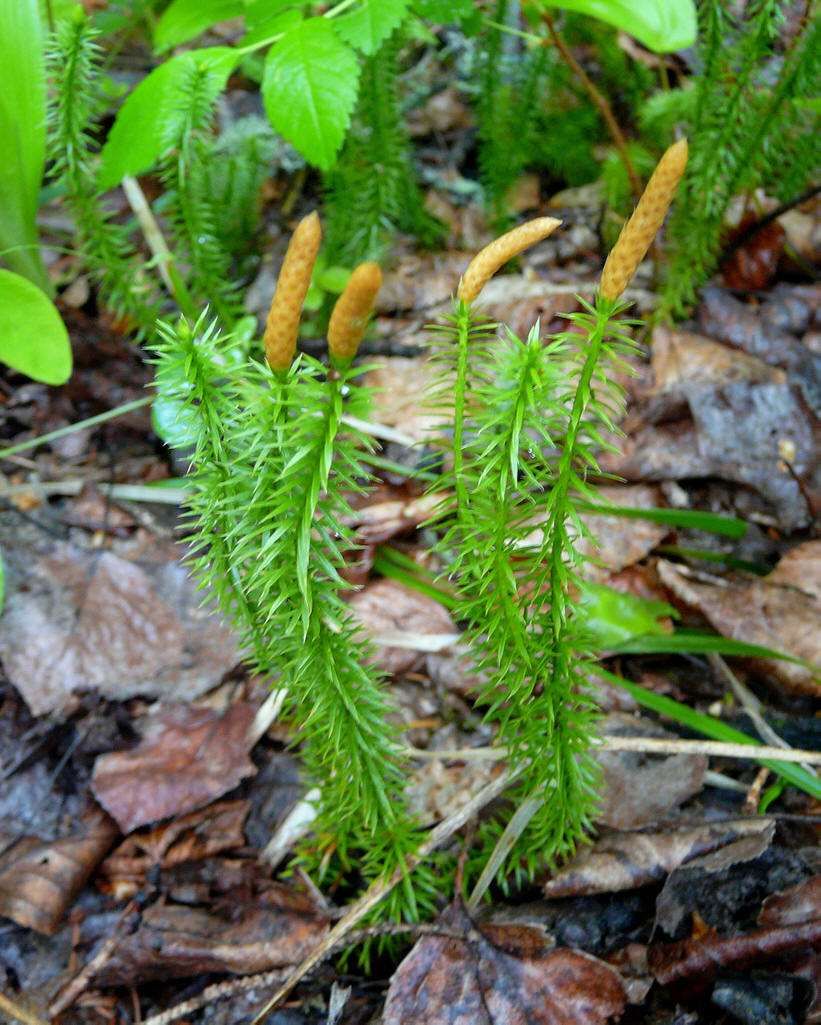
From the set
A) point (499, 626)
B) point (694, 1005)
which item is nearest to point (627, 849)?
→ point (694, 1005)

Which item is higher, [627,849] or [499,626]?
[499,626]

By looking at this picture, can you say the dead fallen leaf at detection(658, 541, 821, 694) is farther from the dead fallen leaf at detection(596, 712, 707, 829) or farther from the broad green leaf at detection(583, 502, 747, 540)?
the dead fallen leaf at detection(596, 712, 707, 829)

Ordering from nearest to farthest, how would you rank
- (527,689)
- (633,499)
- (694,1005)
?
(527,689) < (694,1005) < (633,499)

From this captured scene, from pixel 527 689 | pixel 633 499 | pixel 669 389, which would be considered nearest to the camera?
pixel 527 689

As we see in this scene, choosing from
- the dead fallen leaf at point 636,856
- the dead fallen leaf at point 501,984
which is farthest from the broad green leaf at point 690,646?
the dead fallen leaf at point 501,984

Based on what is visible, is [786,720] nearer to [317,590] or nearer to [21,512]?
[317,590]
